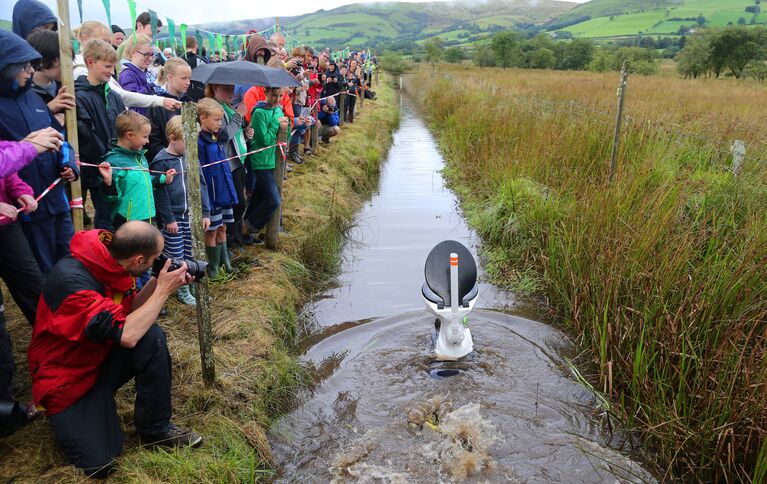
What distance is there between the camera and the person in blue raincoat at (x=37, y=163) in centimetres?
327

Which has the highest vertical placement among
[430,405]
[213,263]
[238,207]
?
[238,207]

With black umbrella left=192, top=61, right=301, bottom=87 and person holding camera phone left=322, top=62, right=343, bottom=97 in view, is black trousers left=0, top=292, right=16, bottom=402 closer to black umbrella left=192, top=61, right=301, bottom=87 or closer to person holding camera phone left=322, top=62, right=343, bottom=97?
black umbrella left=192, top=61, right=301, bottom=87

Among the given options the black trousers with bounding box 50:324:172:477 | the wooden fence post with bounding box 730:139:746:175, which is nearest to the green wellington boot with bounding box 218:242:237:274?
the black trousers with bounding box 50:324:172:477

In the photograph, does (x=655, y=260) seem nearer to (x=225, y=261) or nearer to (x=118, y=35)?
(x=225, y=261)

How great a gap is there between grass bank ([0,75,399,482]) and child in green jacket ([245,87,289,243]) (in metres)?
0.49

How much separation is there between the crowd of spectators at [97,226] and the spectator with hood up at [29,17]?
0.01m

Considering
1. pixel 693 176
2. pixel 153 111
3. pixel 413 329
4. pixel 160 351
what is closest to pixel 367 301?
pixel 413 329

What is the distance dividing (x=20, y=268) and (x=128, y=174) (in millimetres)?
1143

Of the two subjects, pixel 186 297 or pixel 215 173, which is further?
pixel 215 173

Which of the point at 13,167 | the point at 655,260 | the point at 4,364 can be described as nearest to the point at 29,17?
the point at 13,167

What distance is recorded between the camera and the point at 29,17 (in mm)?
4434

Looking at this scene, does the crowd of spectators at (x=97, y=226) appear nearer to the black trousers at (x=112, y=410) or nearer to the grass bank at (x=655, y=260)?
the black trousers at (x=112, y=410)

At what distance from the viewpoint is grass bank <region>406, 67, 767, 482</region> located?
3.17 meters

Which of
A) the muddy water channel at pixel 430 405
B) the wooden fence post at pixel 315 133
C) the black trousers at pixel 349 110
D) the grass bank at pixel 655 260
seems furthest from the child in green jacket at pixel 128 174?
the black trousers at pixel 349 110
